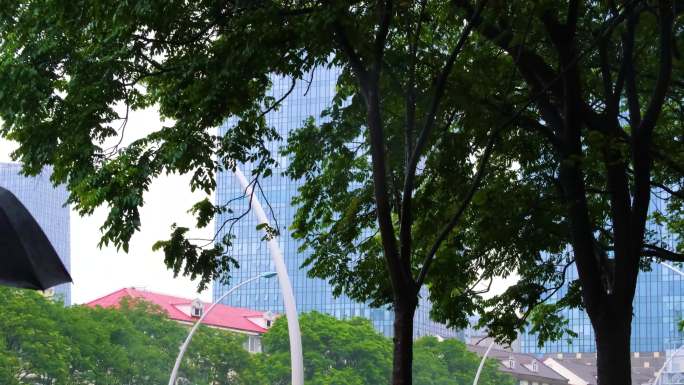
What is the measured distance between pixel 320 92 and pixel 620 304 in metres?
105

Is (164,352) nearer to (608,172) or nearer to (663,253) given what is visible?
(663,253)

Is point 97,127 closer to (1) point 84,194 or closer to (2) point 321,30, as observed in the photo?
(1) point 84,194

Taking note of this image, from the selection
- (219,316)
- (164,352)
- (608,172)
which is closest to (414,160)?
(608,172)

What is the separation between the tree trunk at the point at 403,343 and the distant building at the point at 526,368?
120 metres

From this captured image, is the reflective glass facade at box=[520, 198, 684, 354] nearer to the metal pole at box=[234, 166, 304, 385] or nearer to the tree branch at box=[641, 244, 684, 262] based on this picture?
the metal pole at box=[234, 166, 304, 385]

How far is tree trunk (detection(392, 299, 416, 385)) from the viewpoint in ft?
37.0

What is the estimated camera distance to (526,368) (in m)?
138

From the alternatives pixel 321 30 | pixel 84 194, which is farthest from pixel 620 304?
pixel 84 194

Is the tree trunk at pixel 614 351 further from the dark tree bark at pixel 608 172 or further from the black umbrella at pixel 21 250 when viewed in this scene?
the black umbrella at pixel 21 250

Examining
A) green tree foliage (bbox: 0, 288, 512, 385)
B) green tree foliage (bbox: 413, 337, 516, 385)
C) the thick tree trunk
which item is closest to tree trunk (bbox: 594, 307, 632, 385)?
the thick tree trunk

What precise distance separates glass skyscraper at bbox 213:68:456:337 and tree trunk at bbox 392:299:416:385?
89.5 m

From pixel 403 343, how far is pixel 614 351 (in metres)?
3.03

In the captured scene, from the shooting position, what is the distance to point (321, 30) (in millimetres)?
10867

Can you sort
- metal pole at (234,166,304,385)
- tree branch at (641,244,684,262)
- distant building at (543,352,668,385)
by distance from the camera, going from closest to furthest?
tree branch at (641,244,684,262) < metal pole at (234,166,304,385) < distant building at (543,352,668,385)
